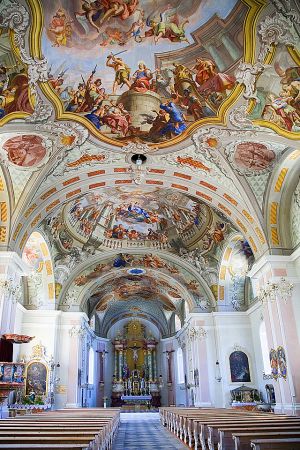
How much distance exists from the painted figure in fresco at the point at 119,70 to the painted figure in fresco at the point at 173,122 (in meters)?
1.36

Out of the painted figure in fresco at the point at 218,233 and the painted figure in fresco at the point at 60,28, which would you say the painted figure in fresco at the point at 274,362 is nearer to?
the painted figure in fresco at the point at 218,233

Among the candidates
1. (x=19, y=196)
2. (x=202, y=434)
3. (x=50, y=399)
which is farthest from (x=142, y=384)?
(x=202, y=434)

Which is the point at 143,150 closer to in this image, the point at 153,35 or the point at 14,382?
the point at 153,35

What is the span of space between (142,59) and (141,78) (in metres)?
0.64

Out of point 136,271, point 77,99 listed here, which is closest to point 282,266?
point 77,99

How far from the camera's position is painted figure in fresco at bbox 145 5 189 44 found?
385 inches

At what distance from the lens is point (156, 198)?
1812 centimetres

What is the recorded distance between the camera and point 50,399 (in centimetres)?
1914

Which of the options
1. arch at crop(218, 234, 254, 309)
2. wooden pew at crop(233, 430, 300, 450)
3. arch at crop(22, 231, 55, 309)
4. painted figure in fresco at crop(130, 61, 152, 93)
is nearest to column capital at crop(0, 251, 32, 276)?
arch at crop(22, 231, 55, 309)

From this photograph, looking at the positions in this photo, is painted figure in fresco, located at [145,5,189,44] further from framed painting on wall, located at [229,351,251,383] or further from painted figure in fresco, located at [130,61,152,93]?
framed painting on wall, located at [229,351,251,383]

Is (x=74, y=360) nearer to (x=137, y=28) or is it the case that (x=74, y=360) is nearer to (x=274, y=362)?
(x=274, y=362)

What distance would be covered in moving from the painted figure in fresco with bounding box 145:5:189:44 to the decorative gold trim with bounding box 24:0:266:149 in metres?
1.58

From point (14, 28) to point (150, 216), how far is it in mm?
11632

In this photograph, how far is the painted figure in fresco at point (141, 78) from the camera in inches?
438
